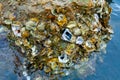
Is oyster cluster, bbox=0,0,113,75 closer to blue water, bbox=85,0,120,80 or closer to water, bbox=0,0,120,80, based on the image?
water, bbox=0,0,120,80

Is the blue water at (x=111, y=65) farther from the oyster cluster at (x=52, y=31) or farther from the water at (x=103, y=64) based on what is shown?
the oyster cluster at (x=52, y=31)

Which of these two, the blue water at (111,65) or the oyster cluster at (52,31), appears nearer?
the oyster cluster at (52,31)

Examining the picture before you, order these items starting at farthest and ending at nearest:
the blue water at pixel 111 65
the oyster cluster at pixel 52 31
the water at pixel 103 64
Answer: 1. the blue water at pixel 111 65
2. the water at pixel 103 64
3. the oyster cluster at pixel 52 31

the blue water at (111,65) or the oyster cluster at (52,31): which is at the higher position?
the oyster cluster at (52,31)

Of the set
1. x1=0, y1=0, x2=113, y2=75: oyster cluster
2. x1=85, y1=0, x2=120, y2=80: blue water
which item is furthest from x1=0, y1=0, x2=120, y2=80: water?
x1=0, y1=0, x2=113, y2=75: oyster cluster

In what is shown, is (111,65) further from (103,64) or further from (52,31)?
(52,31)

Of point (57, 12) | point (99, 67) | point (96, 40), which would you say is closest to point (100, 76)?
point (99, 67)

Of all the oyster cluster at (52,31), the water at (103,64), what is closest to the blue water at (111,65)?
the water at (103,64)

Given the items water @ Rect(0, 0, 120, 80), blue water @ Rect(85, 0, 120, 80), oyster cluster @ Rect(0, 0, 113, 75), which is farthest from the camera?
blue water @ Rect(85, 0, 120, 80)
